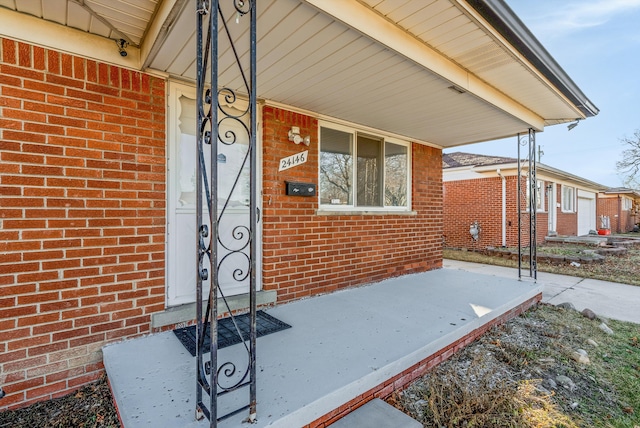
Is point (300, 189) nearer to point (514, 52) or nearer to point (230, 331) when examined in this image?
point (230, 331)

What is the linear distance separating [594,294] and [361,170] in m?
5.29

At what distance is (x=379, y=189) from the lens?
494 centimetres

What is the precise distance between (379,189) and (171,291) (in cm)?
335

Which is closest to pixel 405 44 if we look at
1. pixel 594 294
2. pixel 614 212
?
pixel 594 294

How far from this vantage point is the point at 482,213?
35.4 ft

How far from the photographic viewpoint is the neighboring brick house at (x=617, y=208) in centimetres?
2105

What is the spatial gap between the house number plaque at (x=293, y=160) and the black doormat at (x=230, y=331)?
1.72 metres

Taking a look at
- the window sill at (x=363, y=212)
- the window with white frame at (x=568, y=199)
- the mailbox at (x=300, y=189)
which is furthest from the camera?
the window with white frame at (x=568, y=199)

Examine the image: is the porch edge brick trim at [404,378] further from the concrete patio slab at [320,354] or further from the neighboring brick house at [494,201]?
the neighboring brick house at [494,201]

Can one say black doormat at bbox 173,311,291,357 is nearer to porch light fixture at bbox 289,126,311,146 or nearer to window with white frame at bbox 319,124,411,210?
window with white frame at bbox 319,124,411,210

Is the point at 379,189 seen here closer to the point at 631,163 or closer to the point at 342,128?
the point at 342,128

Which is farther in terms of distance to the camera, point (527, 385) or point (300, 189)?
point (300, 189)

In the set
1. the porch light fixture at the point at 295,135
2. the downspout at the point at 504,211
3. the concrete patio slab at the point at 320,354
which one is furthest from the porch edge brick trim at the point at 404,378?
the downspout at the point at 504,211

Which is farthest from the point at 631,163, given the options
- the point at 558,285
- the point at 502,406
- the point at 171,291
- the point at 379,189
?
the point at 171,291
